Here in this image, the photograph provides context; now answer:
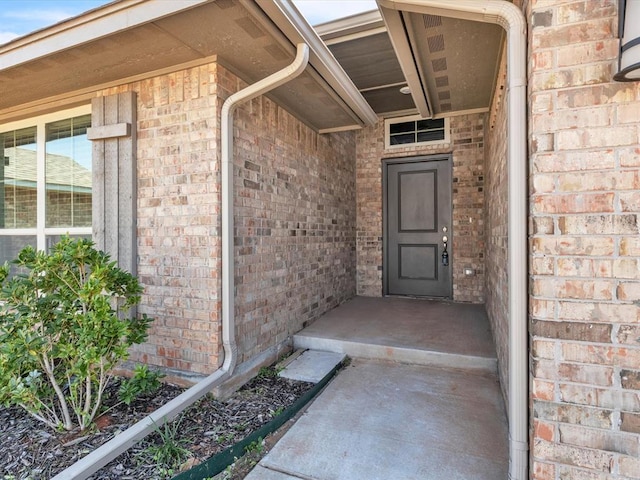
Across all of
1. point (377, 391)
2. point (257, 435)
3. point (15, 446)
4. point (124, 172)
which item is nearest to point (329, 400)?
point (377, 391)

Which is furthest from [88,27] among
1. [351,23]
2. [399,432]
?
[399,432]

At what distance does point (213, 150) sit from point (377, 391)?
85.5 inches

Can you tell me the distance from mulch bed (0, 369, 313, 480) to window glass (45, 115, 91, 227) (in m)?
1.71

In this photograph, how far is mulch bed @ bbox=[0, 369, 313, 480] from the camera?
5.99 feet

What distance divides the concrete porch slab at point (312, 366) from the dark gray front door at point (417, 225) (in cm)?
232

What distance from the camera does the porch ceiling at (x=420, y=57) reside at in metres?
2.21

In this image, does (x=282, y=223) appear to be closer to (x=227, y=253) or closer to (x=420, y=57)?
(x=227, y=253)

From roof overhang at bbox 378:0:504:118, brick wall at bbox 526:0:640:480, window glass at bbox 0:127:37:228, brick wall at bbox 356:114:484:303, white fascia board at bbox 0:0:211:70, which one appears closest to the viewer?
brick wall at bbox 526:0:640:480

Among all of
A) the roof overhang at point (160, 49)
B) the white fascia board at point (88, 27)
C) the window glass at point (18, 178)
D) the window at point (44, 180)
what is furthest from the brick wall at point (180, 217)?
the window glass at point (18, 178)

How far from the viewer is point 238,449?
6.42 ft

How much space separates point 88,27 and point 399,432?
3.10 metres

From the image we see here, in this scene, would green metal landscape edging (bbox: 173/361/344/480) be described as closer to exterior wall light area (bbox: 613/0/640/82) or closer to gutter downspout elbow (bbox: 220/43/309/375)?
gutter downspout elbow (bbox: 220/43/309/375)

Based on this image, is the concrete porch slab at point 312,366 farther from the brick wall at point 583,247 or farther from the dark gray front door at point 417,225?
the dark gray front door at point 417,225

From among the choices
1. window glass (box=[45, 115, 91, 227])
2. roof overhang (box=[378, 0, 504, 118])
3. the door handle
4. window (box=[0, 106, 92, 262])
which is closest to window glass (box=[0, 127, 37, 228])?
window (box=[0, 106, 92, 262])
